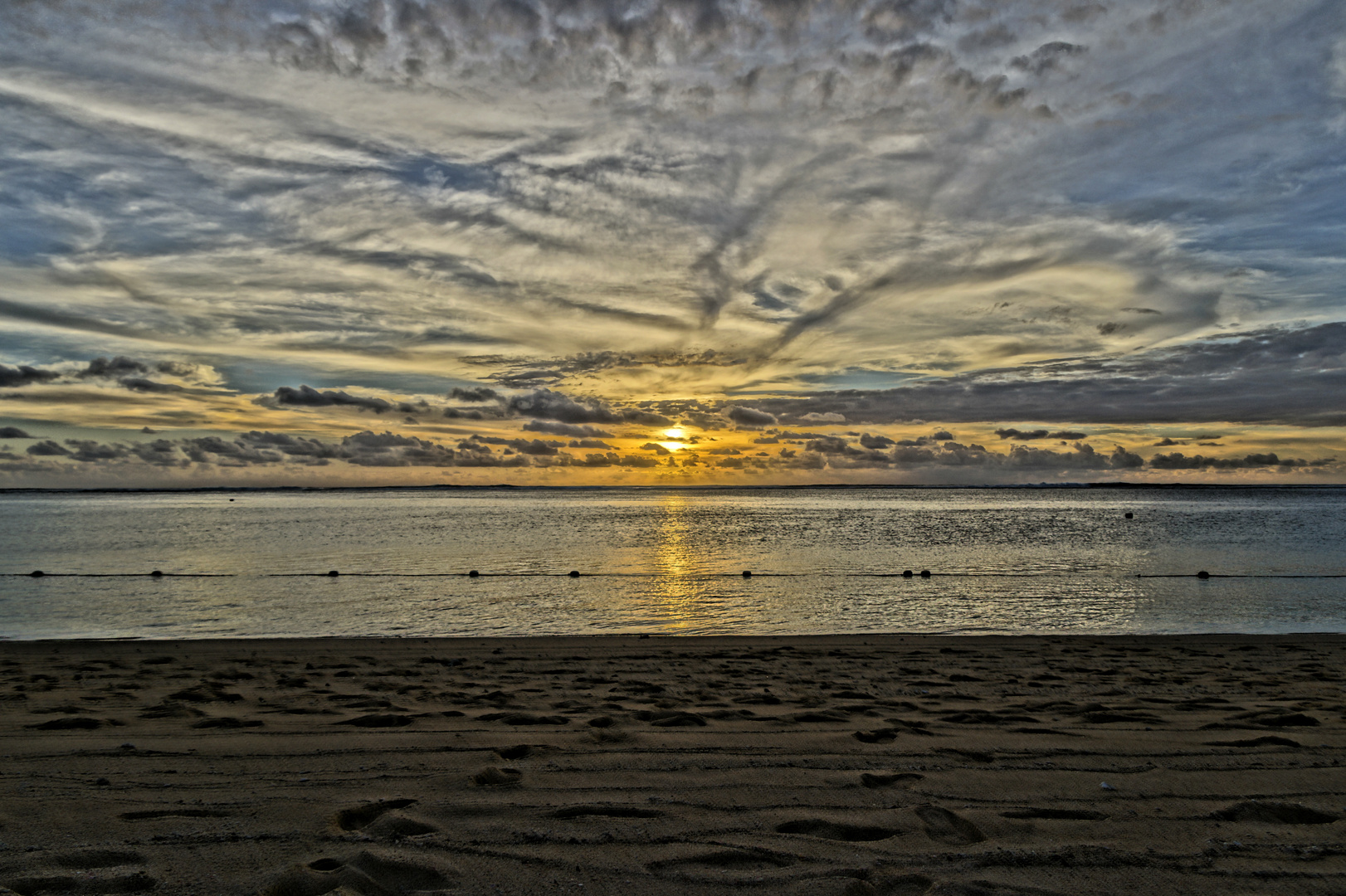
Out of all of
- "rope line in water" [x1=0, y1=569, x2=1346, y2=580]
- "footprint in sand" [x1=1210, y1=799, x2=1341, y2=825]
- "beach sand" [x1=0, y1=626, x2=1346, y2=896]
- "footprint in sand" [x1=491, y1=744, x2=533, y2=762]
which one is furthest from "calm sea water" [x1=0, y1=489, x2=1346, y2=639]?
"footprint in sand" [x1=1210, y1=799, x2=1341, y2=825]

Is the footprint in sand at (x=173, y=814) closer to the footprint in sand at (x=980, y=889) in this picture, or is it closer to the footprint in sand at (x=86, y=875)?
the footprint in sand at (x=86, y=875)

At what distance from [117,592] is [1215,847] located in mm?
28909

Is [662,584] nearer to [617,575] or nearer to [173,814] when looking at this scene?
[617,575]

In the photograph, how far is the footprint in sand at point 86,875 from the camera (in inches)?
150

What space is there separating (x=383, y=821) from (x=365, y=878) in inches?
30.5

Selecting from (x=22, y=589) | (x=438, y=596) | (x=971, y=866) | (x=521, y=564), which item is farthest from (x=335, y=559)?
(x=971, y=866)

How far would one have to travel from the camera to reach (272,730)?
707 centimetres

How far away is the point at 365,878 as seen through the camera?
393 centimetres

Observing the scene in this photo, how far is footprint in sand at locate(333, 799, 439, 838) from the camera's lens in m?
4.55

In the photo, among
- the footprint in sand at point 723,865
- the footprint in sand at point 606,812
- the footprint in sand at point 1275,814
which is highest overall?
the footprint in sand at point 1275,814

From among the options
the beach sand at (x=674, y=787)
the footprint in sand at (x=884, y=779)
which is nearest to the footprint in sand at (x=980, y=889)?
the beach sand at (x=674, y=787)

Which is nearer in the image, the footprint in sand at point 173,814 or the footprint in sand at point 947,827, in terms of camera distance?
the footprint in sand at point 947,827

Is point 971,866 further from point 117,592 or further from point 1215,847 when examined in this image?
point 117,592

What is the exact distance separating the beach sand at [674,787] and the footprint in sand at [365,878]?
0.06ft
